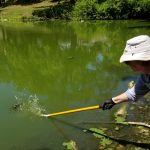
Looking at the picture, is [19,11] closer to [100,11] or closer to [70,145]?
[100,11]

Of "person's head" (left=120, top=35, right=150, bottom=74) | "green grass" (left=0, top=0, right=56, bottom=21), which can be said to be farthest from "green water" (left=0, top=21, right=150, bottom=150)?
"green grass" (left=0, top=0, right=56, bottom=21)

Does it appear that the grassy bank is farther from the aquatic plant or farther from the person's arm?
the person's arm

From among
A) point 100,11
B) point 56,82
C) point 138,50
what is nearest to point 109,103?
point 138,50

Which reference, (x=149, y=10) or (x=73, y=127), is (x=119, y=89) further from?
(x=149, y=10)

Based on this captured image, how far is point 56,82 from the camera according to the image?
1191cm

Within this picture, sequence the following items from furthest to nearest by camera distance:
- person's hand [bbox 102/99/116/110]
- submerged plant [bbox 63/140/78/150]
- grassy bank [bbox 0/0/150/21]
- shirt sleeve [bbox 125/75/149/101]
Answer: grassy bank [bbox 0/0/150/21] → submerged plant [bbox 63/140/78/150] → person's hand [bbox 102/99/116/110] → shirt sleeve [bbox 125/75/149/101]

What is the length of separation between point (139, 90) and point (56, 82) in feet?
24.8

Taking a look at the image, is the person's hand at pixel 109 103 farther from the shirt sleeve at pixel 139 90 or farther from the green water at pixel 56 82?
the green water at pixel 56 82

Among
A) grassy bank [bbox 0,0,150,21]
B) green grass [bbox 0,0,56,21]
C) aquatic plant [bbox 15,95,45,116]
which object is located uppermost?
aquatic plant [bbox 15,95,45,116]

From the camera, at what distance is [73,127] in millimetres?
7883

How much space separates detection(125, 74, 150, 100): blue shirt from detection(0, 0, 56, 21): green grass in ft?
110

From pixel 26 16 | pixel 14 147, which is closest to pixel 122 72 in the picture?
pixel 14 147

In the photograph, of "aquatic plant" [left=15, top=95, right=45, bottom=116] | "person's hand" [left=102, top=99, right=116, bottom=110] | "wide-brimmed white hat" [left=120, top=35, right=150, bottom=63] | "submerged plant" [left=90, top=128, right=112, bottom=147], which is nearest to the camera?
"wide-brimmed white hat" [left=120, top=35, right=150, bottom=63]

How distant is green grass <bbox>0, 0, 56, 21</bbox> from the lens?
38531 mm
